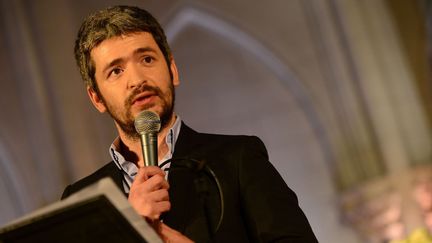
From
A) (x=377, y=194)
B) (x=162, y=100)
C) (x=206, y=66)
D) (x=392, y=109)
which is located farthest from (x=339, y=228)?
(x=162, y=100)

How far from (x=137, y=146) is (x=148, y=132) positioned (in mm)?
234

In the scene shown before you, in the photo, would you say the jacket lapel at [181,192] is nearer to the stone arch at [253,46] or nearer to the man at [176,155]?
the man at [176,155]

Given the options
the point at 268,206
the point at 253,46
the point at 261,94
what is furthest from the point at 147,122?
the point at 253,46

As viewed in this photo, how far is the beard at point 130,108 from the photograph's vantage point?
1.90 meters

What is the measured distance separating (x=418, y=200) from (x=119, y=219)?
614cm

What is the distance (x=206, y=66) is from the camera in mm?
9023

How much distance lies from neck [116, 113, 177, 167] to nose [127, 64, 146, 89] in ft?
0.55

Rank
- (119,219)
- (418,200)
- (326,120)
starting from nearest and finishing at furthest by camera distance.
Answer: (119,219) → (418,200) → (326,120)

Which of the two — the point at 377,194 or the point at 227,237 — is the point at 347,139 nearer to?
the point at 377,194

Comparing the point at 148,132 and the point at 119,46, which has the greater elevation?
the point at 119,46

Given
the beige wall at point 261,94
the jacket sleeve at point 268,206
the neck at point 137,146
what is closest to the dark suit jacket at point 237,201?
the jacket sleeve at point 268,206

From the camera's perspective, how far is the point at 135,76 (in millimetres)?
1903

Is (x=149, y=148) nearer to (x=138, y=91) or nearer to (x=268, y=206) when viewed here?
(x=138, y=91)

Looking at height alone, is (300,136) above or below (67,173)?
below
